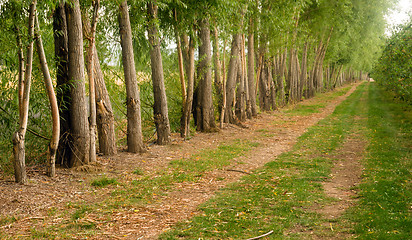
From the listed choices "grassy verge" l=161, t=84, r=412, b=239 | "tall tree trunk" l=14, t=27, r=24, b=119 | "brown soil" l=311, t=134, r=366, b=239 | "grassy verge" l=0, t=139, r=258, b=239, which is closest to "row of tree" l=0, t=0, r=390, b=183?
"tall tree trunk" l=14, t=27, r=24, b=119

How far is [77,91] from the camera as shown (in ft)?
25.9

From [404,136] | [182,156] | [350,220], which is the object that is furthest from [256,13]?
[350,220]

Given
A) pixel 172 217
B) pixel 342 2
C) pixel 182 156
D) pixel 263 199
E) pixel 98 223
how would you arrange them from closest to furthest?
pixel 98 223 < pixel 172 217 < pixel 263 199 < pixel 182 156 < pixel 342 2

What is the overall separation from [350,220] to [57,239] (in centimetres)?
423

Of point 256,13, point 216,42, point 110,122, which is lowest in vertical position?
point 110,122

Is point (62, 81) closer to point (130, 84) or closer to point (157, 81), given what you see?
point (130, 84)

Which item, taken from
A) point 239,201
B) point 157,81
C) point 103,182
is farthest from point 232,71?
point 239,201

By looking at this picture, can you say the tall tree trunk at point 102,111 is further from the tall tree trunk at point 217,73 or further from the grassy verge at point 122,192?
the tall tree trunk at point 217,73

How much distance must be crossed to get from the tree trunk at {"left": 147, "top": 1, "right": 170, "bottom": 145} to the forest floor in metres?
0.55

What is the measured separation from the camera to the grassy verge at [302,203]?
5031mm

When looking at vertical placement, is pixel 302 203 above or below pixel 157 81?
below

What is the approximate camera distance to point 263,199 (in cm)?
666

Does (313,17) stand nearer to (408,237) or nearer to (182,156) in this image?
(182,156)

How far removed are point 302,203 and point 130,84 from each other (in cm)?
573
